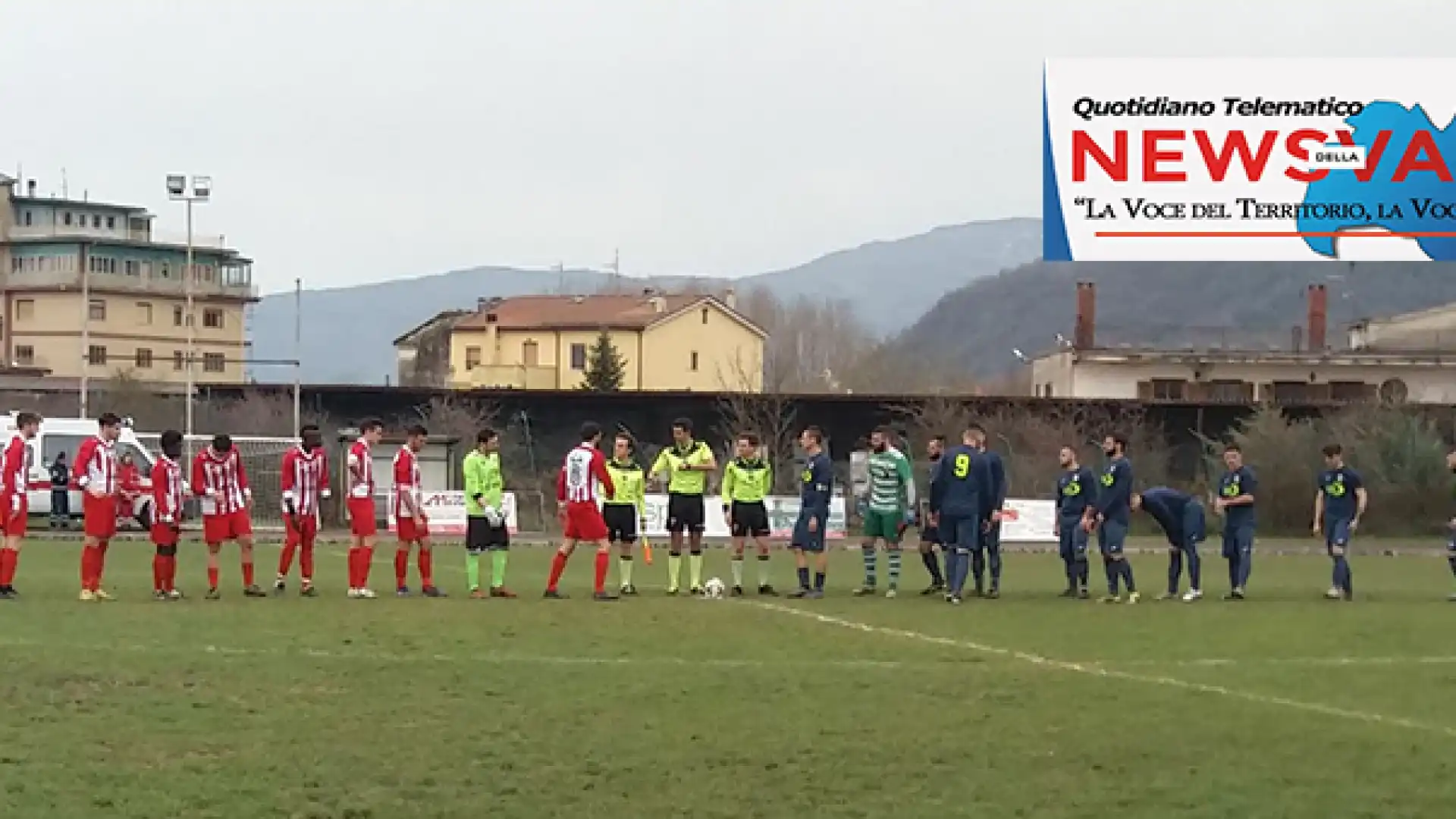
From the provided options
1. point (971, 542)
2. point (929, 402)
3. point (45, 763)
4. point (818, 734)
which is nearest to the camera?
point (45, 763)

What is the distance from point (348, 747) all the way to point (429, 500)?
3442cm

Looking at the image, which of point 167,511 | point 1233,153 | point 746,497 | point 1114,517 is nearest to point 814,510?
point 746,497

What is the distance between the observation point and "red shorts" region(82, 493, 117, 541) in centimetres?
2077

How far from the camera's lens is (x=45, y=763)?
409 inches

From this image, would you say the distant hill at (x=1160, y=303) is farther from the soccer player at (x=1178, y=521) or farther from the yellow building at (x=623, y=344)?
the soccer player at (x=1178, y=521)

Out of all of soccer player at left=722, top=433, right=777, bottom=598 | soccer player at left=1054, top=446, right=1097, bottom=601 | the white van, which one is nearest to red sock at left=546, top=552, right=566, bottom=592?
soccer player at left=722, top=433, right=777, bottom=598

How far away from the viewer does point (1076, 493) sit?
2341 centimetres

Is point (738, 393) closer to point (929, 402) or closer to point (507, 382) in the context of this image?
point (929, 402)

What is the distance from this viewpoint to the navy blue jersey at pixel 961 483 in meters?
22.5

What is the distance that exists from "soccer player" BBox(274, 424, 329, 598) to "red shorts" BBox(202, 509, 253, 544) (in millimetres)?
541

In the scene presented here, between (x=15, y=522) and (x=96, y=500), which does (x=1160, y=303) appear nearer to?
(x=96, y=500)

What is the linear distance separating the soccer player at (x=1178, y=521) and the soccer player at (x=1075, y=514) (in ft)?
1.93

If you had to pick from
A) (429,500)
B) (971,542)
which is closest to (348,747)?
(971,542)

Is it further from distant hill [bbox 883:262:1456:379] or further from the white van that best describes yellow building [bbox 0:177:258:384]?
the white van
